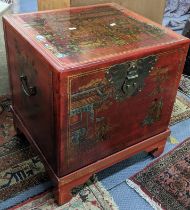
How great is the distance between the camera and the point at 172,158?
4.38 ft

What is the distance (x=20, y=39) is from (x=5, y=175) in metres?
0.57

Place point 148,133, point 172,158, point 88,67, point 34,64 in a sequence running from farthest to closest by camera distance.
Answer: point 172,158
point 148,133
point 34,64
point 88,67

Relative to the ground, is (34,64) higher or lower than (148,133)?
higher

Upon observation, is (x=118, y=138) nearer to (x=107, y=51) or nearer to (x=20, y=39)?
(x=107, y=51)

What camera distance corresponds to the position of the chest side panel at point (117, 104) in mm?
870

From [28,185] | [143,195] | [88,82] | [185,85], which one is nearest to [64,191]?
[28,185]

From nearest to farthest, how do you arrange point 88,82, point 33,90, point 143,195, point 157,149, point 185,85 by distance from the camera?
point 88,82
point 33,90
point 143,195
point 157,149
point 185,85

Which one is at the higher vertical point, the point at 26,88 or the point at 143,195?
the point at 26,88

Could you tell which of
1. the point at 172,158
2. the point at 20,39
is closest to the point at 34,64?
the point at 20,39

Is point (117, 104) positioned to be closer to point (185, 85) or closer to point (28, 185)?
point (28, 185)

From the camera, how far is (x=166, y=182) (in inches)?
47.9

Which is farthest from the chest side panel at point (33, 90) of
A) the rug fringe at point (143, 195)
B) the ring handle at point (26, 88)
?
the rug fringe at point (143, 195)

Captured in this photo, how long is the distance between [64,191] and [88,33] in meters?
0.57

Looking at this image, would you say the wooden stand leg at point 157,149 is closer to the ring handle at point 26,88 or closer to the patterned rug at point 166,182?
the patterned rug at point 166,182
